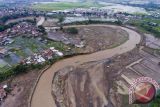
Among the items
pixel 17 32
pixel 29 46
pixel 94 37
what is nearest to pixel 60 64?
pixel 29 46

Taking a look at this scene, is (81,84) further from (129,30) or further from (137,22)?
Answer: (137,22)

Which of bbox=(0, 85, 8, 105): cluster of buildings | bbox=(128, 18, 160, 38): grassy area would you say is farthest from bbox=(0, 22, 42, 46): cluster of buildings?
bbox=(128, 18, 160, 38): grassy area

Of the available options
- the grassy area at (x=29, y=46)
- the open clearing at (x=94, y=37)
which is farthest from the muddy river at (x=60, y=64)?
the grassy area at (x=29, y=46)

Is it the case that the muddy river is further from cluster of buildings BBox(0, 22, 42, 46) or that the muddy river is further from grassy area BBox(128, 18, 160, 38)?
cluster of buildings BBox(0, 22, 42, 46)

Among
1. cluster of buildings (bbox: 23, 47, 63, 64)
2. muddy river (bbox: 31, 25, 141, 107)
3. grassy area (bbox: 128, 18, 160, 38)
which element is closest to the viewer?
muddy river (bbox: 31, 25, 141, 107)

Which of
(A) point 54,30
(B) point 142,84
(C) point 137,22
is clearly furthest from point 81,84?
(C) point 137,22

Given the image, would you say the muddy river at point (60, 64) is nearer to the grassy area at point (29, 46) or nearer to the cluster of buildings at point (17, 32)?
the grassy area at point (29, 46)

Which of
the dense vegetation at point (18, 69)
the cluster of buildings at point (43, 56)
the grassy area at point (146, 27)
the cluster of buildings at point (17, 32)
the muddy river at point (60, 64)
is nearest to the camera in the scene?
the muddy river at point (60, 64)
